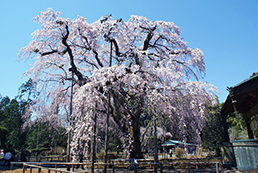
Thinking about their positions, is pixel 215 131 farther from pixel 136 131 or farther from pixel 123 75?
pixel 123 75

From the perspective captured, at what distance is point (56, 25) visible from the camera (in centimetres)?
1341

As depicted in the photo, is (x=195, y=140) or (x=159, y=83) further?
(x=195, y=140)

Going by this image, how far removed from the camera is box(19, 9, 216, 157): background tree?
10570mm

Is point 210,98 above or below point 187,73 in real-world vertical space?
below

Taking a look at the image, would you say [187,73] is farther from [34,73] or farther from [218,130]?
[218,130]

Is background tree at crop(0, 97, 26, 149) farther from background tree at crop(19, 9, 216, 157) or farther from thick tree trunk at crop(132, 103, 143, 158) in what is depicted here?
thick tree trunk at crop(132, 103, 143, 158)

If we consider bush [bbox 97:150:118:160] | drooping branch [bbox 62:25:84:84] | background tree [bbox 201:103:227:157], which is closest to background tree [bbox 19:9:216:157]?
drooping branch [bbox 62:25:84:84]

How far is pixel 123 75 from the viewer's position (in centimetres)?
1139

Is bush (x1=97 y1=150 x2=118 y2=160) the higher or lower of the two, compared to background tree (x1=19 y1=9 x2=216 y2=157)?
lower

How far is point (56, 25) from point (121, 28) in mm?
5150

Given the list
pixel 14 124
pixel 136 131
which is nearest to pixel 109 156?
pixel 136 131

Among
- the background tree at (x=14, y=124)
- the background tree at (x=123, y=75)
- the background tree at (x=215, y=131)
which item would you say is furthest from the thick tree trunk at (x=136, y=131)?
the background tree at (x=14, y=124)

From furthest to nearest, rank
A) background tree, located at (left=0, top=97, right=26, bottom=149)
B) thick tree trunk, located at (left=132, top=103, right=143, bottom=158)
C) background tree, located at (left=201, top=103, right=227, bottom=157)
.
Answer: background tree, located at (left=0, top=97, right=26, bottom=149) → background tree, located at (left=201, top=103, right=227, bottom=157) → thick tree trunk, located at (left=132, top=103, right=143, bottom=158)


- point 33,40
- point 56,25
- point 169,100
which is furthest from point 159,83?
point 33,40
